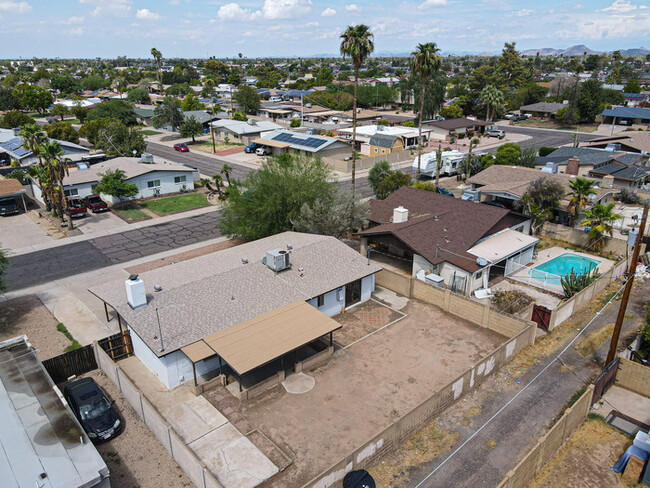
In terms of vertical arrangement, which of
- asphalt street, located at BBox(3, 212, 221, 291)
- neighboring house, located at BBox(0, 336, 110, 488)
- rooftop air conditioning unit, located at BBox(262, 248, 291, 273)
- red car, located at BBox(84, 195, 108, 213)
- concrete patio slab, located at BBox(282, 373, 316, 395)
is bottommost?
concrete patio slab, located at BBox(282, 373, 316, 395)

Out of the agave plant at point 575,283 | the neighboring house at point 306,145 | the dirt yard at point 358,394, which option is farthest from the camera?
the neighboring house at point 306,145

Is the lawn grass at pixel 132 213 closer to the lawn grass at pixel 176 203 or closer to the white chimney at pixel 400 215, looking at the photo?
the lawn grass at pixel 176 203

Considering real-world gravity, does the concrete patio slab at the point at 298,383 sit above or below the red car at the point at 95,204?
below

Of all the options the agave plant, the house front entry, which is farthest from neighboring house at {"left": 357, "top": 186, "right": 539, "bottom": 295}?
the house front entry

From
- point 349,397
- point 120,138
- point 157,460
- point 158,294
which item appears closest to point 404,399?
point 349,397

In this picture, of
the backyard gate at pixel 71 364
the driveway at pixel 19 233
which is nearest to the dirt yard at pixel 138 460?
the backyard gate at pixel 71 364

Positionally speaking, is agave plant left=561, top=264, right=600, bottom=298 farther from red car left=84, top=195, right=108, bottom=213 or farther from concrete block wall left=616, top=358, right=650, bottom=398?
red car left=84, top=195, right=108, bottom=213
